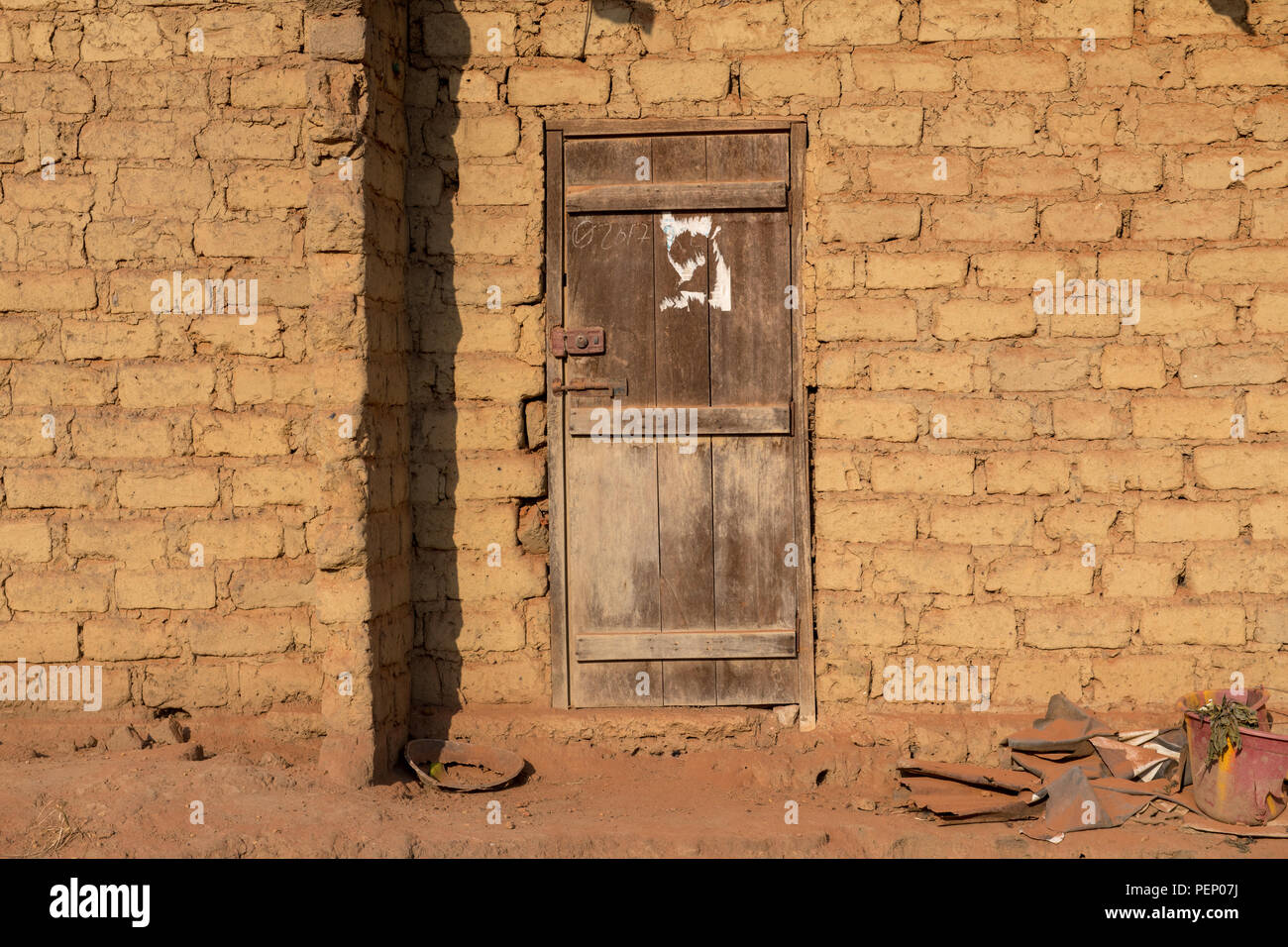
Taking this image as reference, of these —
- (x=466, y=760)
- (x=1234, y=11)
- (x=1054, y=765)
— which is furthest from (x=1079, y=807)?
(x=1234, y=11)

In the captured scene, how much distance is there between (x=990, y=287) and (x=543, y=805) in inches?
114

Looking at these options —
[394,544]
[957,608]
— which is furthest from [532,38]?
[957,608]

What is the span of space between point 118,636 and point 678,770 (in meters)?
2.51

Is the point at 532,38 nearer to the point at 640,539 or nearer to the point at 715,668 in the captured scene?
the point at 640,539

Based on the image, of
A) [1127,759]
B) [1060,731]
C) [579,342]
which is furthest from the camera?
[579,342]

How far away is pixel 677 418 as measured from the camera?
5004 millimetres

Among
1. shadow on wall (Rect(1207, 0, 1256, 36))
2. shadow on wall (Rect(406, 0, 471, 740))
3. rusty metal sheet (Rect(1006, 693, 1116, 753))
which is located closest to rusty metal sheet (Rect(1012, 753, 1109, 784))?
rusty metal sheet (Rect(1006, 693, 1116, 753))

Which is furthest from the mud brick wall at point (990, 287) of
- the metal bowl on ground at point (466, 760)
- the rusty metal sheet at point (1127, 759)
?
the metal bowl on ground at point (466, 760)

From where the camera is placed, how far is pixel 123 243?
493 cm

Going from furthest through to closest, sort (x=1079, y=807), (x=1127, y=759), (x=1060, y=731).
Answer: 1. (x=1060, y=731)
2. (x=1127, y=759)
3. (x=1079, y=807)

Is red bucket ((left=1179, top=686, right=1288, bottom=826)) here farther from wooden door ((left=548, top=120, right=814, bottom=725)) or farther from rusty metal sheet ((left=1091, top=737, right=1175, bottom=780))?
wooden door ((left=548, top=120, right=814, bottom=725))

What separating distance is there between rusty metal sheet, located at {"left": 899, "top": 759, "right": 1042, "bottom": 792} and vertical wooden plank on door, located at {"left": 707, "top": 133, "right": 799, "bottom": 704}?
60 cm

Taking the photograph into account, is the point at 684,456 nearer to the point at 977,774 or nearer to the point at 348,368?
the point at 348,368

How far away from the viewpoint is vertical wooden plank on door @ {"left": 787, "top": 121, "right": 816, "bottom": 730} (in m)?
5.00
